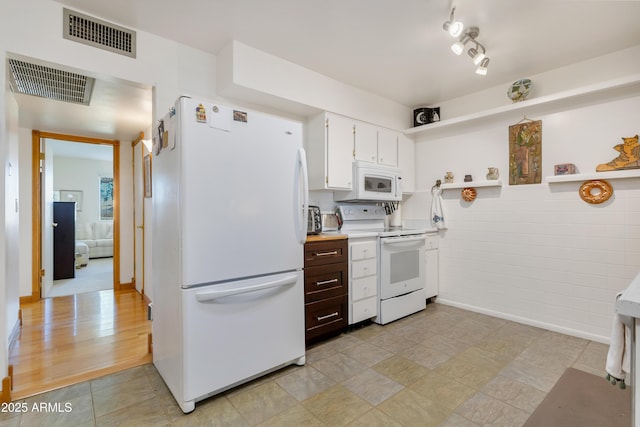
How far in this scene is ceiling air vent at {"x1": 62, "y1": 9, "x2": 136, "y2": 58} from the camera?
1.88 m

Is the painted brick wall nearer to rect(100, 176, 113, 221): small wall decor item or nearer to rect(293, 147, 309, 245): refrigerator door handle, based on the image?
rect(293, 147, 309, 245): refrigerator door handle

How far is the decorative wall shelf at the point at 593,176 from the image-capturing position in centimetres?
237

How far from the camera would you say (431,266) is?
3.53m

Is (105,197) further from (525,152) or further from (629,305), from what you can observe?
(629,305)

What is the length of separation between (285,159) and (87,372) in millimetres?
1952

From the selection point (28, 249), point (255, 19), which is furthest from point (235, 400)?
point (28, 249)

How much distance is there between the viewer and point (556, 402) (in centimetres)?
117

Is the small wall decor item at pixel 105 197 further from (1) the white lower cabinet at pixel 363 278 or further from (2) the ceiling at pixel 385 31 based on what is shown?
(1) the white lower cabinet at pixel 363 278

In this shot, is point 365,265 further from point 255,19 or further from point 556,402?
point 255,19

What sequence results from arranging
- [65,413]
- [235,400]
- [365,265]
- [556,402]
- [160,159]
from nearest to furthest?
1. [556,402]
2. [65,413]
3. [235,400]
4. [160,159]
5. [365,265]

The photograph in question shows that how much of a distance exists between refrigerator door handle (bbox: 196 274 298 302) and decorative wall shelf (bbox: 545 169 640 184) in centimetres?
244

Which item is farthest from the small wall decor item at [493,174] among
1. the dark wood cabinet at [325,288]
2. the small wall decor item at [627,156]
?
the dark wood cabinet at [325,288]

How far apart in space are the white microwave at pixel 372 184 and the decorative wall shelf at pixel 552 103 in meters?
0.75

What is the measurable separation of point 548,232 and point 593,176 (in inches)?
23.5
